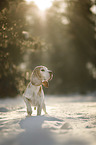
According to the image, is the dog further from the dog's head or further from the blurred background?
the blurred background

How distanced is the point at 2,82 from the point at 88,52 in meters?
10.2

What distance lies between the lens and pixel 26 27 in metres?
7.45

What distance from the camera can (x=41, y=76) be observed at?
485 cm

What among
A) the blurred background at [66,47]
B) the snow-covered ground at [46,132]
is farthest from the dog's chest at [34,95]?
the blurred background at [66,47]

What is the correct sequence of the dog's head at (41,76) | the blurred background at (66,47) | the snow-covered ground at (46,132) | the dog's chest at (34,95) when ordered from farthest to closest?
1. the blurred background at (66,47)
2. the dog's chest at (34,95)
3. the dog's head at (41,76)
4. the snow-covered ground at (46,132)

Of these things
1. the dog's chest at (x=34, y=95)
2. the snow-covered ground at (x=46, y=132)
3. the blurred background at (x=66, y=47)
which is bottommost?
the snow-covered ground at (x=46, y=132)

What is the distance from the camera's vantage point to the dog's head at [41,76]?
189 inches

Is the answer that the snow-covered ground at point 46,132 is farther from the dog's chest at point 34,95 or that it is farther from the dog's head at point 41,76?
the dog's head at point 41,76

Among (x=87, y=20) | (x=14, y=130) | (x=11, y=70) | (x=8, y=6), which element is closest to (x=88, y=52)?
(x=87, y=20)

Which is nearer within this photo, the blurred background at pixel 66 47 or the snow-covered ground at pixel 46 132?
the snow-covered ground at pixel 46 132

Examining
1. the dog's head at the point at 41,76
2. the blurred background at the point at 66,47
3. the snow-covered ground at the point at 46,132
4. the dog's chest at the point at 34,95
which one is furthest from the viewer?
the blurred background at the point at 66,47

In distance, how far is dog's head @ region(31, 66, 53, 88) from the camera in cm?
480

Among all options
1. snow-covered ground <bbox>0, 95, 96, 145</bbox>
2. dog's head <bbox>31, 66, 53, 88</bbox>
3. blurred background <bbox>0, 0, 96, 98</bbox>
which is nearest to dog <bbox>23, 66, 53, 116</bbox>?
dog's head <bbox>31, 66, 53, 88</bbox>

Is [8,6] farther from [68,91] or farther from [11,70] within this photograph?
[68,91]
